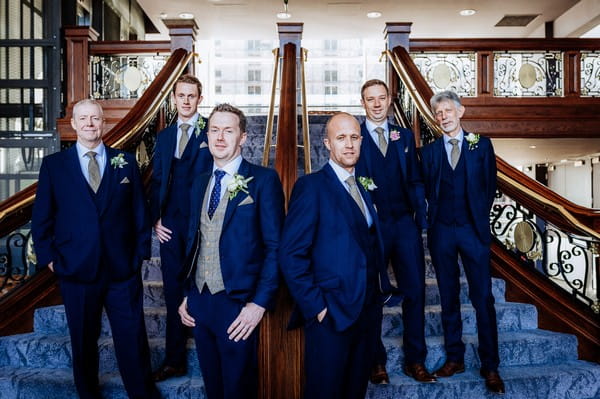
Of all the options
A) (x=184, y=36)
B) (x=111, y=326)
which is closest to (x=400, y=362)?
(x=111, y=326)

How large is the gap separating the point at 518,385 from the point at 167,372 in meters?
1.94

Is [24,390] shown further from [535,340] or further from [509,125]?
[509,125]

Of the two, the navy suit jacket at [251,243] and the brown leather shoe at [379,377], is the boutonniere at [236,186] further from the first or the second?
the brown leather shoe at [379,377]

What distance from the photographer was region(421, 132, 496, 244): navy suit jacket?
2.91m

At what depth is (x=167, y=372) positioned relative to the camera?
2914 millimetres

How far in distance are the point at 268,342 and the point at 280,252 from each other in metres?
0.42

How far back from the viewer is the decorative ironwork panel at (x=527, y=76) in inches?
295

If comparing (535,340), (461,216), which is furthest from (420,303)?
(535,340)

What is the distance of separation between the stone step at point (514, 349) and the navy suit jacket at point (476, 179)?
2.42 ft

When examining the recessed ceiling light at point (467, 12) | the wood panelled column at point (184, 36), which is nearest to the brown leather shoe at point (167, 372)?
the wood panelled column at point (184, 36)

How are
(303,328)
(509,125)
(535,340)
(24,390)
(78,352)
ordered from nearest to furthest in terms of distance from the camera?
(303,328), (78,352), (24,390), (535,340), (509,125)

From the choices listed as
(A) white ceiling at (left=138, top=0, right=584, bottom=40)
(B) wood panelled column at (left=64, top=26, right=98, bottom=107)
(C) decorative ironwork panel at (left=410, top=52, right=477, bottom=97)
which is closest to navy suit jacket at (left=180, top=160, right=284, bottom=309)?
(B) wood panelled column at (left=64, top=26, right=98, bottom=107)

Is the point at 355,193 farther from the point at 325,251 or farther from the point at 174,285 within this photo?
the point at 174,285

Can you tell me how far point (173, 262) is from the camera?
2.94 meters
